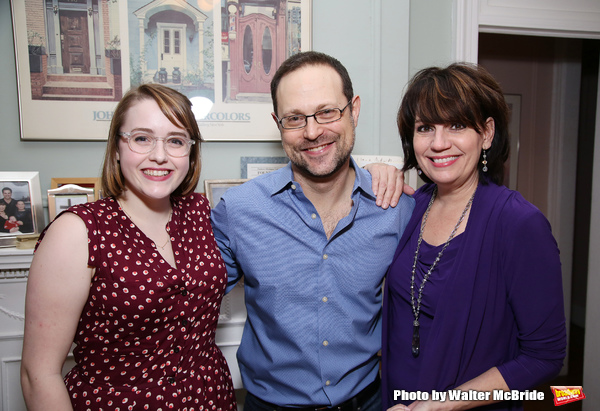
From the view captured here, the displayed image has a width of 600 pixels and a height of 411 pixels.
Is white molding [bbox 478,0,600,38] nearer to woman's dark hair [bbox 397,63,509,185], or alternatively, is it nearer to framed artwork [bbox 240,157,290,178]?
woman's dark hair [bbox 397,63,509,185]

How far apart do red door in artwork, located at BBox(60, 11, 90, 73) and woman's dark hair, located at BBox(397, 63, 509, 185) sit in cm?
160

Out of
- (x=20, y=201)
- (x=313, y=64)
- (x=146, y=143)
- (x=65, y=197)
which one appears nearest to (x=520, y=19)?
(x=313, y=64)

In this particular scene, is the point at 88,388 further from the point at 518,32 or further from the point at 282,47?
the point at 518,32

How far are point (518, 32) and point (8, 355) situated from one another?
339cm

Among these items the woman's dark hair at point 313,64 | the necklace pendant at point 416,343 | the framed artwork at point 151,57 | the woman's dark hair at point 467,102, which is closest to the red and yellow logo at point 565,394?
the necklace pendant at point 416,343

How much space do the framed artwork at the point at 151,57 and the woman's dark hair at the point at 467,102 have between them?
97 centimetres

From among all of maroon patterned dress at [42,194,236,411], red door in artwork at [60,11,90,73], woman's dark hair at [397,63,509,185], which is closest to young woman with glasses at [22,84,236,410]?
maroon patterned dress at [42,194,236,411]

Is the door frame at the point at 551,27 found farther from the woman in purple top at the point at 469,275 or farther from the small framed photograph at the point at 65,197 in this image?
the small framed photograph at the point at 65,197

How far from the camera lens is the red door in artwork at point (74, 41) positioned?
1927mm

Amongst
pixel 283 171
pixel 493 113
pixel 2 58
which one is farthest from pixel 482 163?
pixel 2 58

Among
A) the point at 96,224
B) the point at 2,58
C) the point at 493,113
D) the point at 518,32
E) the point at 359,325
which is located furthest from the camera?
the point at 518,32

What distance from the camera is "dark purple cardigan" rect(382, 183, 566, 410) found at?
110cm

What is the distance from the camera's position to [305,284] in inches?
53.1

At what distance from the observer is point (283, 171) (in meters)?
1.49
